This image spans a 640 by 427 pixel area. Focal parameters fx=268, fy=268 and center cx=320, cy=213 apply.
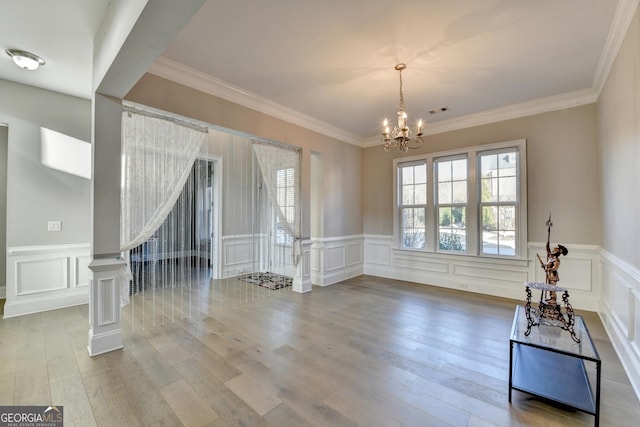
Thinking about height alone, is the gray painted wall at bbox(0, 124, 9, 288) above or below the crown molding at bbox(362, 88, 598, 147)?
below

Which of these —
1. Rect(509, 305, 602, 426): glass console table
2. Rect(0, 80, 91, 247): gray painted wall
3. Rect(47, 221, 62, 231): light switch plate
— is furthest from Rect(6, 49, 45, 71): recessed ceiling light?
Rect(509, 305, 602, 426): glass console table

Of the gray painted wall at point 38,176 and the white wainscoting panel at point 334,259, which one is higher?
the gray painted wall at point 38,176

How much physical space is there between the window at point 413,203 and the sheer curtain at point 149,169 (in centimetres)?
400

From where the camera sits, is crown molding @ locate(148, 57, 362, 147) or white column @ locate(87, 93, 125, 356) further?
crown molding @ locate(148, 57, 362, 147)

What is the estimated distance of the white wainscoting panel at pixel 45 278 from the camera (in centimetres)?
344

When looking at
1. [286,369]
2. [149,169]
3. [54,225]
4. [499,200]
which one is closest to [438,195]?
[499,200]

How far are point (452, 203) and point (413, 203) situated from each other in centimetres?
73

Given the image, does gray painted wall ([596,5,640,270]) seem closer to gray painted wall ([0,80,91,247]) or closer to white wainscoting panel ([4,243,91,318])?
white wainscoting panel ([4,243,91,318])

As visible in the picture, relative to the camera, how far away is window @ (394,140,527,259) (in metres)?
4.30

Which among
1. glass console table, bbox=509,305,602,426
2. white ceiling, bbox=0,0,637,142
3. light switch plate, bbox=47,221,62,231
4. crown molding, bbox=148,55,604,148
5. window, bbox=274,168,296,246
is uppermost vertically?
white ceiling, bbox=0,0,637,142

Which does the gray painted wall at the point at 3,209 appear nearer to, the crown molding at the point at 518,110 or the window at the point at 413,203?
the window at the point at 413,203

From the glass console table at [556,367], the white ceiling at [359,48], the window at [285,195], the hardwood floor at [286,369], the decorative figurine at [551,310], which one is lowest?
the hardwood floor at [286,369]

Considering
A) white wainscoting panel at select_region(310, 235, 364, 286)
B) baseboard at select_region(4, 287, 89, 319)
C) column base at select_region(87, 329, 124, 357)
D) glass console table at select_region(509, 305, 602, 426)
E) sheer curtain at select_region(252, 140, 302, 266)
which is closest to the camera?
glass console table at select_region(509, 305, 602, 426)

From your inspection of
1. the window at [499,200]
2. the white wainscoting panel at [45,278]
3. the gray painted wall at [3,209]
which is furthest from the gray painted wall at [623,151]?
the gray painted wall at [3,209]
